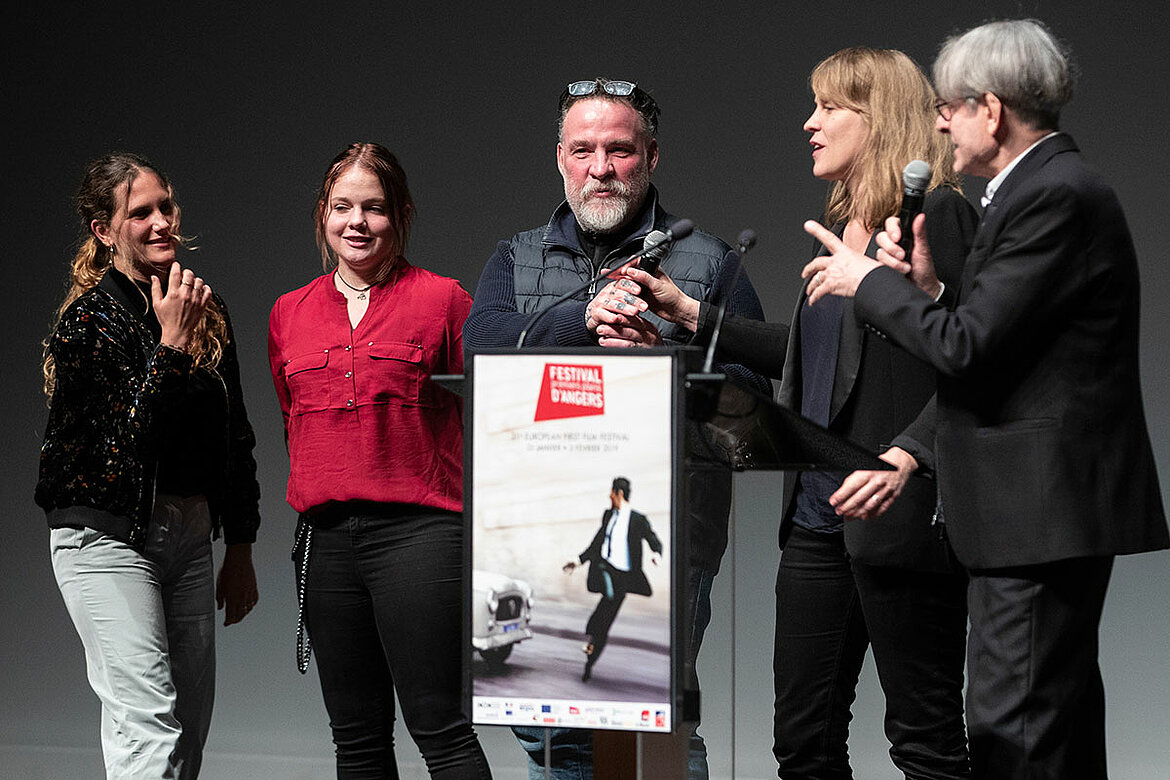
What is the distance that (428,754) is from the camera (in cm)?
244

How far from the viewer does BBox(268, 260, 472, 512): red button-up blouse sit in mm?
2451

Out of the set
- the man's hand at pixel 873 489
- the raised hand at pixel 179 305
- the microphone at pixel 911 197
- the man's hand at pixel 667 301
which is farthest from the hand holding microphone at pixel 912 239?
the raised hand at pixel 179 305

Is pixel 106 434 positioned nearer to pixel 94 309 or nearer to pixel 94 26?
pixel 94 309

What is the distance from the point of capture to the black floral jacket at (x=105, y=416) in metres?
2.50

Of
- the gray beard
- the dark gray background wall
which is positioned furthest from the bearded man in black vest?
the dark gray background wall

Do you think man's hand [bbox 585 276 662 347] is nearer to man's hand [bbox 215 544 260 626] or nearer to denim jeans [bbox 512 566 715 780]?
denim jeans [bbox 512 566 715 780]

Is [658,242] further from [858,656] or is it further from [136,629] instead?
[136,629]

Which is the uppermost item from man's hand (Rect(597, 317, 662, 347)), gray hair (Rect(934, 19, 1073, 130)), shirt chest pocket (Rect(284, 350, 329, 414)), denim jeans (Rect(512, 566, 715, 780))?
gray hair (Rect(934, 19, 1073, 130))

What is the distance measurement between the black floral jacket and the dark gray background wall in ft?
5.43

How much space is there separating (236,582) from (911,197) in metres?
1.67

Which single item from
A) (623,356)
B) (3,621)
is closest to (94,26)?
(3,621)

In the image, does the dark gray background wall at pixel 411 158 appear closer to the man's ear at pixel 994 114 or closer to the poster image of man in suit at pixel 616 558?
the man's ear at pixel 994 114

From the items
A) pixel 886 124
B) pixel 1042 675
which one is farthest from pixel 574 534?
pixel 886 124

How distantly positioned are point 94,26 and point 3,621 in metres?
2.01
